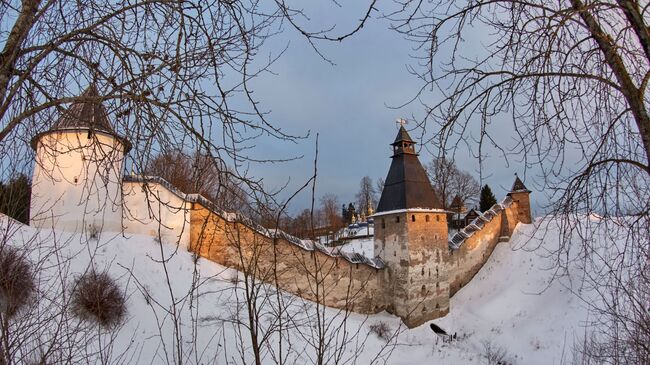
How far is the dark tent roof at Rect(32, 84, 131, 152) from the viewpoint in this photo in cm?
219

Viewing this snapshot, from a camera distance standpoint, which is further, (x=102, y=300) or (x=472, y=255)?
(x=472, y=255)

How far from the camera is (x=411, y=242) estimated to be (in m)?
14.9

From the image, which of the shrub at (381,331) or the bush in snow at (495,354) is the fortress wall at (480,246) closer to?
the bush in snow at (495,354)

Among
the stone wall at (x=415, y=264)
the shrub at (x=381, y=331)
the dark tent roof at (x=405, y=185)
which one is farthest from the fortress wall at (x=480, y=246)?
the shrub at (x=381, y=331)

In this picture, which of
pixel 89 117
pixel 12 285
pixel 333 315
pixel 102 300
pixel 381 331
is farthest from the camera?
pixel 333 315

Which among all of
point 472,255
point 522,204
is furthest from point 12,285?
point 522,204

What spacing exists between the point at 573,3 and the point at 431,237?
13.5m

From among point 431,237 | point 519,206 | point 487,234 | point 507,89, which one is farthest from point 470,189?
point 507,89

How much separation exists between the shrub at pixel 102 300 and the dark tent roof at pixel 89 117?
4.63m

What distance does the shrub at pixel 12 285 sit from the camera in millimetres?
3027

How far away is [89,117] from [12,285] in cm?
190

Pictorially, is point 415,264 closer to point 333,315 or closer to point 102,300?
point 333,315

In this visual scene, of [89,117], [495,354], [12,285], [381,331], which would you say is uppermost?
[89,117]

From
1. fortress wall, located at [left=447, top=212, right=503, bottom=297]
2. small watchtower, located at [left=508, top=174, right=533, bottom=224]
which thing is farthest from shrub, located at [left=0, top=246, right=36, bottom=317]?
small watchtower, located at [left=508, top=174, right=533, bottom=224]
